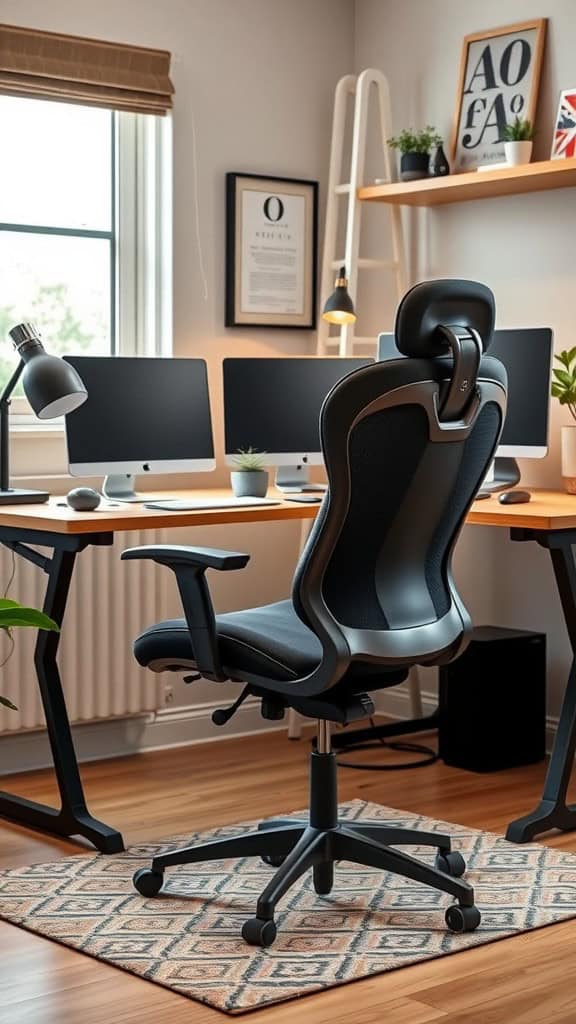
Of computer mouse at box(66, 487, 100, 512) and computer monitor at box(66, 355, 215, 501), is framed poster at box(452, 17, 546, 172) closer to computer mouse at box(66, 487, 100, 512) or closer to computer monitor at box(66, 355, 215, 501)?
computer monitor at box(66, 355, 215, 501)

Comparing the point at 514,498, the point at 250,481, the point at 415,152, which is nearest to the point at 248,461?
the point at 250,481

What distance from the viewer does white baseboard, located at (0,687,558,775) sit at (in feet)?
13.4

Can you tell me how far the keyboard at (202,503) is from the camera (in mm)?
3574

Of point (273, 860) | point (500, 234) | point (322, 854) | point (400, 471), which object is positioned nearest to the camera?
point (400, 471)

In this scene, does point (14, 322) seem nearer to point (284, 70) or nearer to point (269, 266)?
point (269, 266)

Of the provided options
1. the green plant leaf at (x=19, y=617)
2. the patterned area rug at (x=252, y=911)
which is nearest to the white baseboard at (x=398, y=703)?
the patterned area rug at (x=252, y=911)

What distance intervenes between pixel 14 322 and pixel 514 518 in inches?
62.4

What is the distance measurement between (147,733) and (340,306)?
1384mm

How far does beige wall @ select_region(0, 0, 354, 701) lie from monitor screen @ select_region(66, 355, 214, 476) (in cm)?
35

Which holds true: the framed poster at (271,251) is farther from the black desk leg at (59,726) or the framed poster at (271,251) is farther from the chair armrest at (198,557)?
the chair armrest at (198,557)

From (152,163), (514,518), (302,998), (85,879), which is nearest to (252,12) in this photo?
(152,163)

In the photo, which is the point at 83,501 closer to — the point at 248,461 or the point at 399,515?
the point at 248,461

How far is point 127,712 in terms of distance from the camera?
4.25m

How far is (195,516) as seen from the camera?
3.47 m
